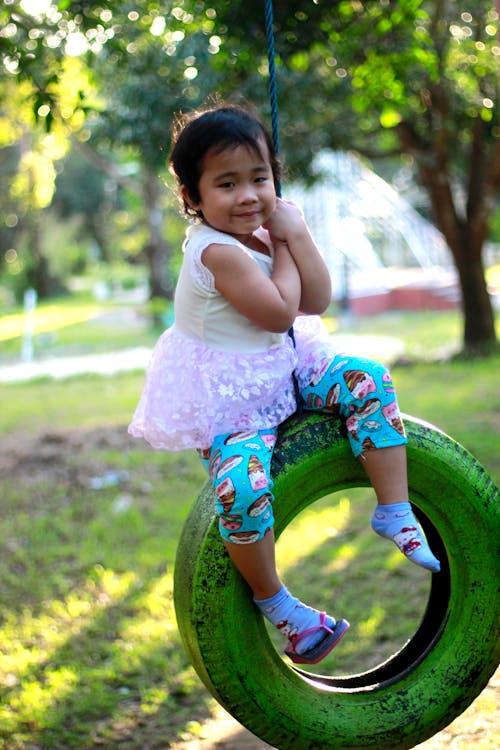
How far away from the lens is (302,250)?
8.32 feet

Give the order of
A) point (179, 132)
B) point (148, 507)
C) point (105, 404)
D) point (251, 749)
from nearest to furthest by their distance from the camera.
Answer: point (179, 132) < point (251, 749) < point (148, 507) < point (105, 404)

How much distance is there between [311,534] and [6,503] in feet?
8.40

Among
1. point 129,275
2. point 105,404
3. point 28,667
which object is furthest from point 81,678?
point 129,275

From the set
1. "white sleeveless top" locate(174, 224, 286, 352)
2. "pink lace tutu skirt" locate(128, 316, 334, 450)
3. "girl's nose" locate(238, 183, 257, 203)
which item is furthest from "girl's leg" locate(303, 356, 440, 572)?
"girl's nose" locate(238, 183, 257, 203)

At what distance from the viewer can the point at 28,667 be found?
4461 millimetres

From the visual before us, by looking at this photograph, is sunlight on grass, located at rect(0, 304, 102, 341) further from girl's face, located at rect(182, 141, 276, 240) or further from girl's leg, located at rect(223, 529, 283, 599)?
girl's leg, located at rect(223, 529, 283, 599)

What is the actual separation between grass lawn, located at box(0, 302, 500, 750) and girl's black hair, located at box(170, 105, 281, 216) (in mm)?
2220

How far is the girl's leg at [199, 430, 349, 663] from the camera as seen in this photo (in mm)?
2340

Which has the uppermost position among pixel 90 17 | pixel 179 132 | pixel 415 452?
pixel 90 17

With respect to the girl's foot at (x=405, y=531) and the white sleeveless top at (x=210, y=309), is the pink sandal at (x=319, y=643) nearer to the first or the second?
the girl's foot at (x=405, y=531)

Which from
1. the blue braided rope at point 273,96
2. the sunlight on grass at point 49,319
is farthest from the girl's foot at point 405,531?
the sunlight on grass at point 49,319

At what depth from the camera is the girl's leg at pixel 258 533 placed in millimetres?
2340

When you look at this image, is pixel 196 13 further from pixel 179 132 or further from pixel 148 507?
pixel 148 507

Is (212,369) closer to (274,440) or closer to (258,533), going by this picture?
(274,440)
